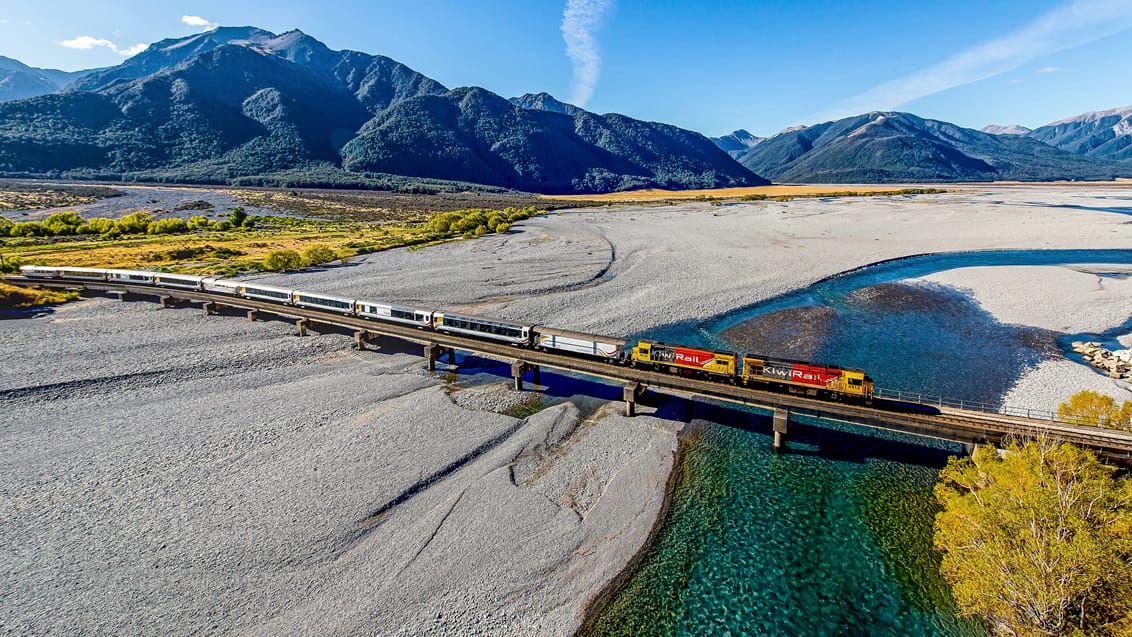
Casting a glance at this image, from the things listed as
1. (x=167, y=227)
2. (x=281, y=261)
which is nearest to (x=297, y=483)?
(x=281, y=261)

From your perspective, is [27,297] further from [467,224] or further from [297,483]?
[467,224]

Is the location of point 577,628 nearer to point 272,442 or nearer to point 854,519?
point 854,519

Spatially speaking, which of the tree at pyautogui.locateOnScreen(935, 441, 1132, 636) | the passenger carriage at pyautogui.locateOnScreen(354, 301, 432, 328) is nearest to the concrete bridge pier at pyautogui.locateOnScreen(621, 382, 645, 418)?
the tree at pyautogui.locateOnScreen(935, 441, 1132, 636)

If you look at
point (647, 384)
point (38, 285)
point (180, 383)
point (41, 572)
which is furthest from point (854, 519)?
point (38, 285)

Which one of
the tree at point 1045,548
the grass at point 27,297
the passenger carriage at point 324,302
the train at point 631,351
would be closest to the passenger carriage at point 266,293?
the train at point 631,351

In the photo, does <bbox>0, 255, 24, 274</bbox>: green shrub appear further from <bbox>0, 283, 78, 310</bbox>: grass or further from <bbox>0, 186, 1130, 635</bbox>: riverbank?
<bbox>0, 186, 1130, 635</bbox>: riverbank
